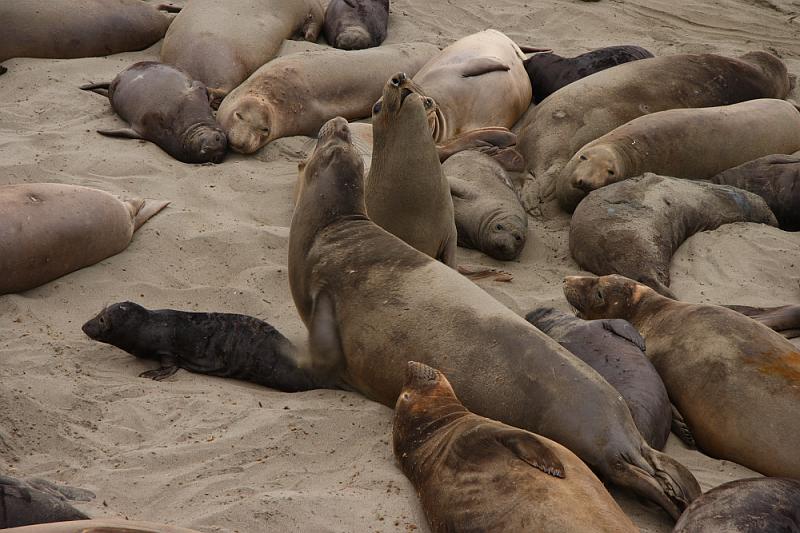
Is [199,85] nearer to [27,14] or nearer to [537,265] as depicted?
[27,14]

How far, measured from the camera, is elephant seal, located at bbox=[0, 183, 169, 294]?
214 inches

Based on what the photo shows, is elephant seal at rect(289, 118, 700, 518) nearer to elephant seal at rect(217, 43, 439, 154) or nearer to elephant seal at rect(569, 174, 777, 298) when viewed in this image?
elephant seal at rect(569, 174, 777, 298)

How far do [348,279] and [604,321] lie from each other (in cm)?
114

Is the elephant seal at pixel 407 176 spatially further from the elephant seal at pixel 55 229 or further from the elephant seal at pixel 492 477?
the elephant seal at pixel 492 477

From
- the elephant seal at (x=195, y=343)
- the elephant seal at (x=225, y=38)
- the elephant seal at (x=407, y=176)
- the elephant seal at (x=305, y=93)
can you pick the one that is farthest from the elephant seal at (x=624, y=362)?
the elephant seal at (x=225, y=38)

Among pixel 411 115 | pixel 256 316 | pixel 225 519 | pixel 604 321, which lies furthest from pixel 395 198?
pixel 225 519

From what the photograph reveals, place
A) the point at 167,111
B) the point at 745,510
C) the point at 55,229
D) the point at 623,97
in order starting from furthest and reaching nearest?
the point at 623,97 → the point at 167,111 → the point at 55,229 → the point at 745,510

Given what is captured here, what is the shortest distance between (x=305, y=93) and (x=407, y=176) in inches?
99.9

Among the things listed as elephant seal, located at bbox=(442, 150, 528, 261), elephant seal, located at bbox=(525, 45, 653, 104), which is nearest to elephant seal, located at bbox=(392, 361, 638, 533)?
elephant seal, located at bbox=(442, 150, 528, 261)

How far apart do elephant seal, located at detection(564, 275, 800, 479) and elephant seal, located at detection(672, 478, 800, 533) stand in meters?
0.50

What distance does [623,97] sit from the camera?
308 inches

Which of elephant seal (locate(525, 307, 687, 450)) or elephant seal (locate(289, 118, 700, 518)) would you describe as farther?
elephant seal (locate(525, 307, 687, 450))

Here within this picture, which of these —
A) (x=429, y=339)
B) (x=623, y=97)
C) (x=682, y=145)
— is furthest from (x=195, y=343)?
(x=623, y=97)

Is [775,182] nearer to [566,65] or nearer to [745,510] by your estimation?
[566,65]
